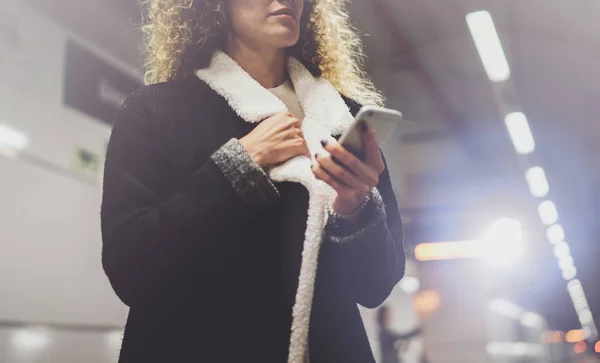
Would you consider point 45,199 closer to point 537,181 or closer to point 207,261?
point 207,261

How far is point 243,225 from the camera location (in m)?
0.71

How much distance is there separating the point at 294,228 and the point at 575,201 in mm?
9214

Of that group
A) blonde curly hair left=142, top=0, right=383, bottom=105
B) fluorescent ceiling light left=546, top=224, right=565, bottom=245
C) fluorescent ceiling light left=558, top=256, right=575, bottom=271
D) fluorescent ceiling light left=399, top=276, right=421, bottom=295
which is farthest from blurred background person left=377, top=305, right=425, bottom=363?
fluorescent ceiling light left=558, top=256, right=575, bottom=271

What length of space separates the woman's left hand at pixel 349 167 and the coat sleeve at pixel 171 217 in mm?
74

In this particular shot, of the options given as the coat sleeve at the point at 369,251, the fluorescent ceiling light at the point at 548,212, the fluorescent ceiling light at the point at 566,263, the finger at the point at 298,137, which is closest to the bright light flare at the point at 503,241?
the fluorescent ceiling light at the point at 548,212

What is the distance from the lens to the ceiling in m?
3.03

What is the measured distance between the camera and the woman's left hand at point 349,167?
626mm

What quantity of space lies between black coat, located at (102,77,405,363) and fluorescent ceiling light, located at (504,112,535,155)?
459cm

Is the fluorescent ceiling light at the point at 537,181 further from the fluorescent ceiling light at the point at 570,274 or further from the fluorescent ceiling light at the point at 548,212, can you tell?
the fluorescent ceiling light at the point at 570,274

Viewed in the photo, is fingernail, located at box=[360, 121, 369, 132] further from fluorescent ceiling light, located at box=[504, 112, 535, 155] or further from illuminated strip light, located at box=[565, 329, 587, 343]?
illuminated strip light, located at box=[565, 329, 587, 343]

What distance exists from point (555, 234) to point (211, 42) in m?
10.6

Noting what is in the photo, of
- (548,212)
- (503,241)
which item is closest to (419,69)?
(503,241)

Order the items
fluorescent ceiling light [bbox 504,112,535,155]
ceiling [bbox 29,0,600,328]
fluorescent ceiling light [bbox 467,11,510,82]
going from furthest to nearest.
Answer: fluorescent ceiling light [bbox 504,112,535,155]
fluorescent ceiling light [bbox 467,11,510,82]
ceiling [bbox 29,0,600,328]

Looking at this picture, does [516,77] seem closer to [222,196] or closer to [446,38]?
[446,38]
